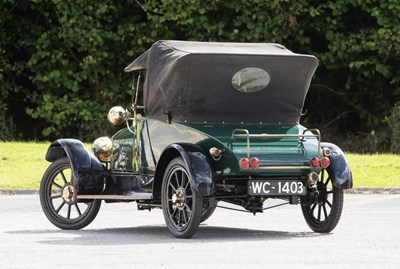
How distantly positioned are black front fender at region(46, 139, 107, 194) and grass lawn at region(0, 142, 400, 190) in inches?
252

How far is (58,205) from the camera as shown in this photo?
1363 cm

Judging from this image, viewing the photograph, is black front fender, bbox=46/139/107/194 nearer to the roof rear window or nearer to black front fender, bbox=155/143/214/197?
black front fender, bbox=155/143/214/197

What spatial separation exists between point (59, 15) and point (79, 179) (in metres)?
16.0

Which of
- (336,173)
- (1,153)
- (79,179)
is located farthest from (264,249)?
(1,153)

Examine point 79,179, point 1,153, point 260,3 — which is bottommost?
point 1,153

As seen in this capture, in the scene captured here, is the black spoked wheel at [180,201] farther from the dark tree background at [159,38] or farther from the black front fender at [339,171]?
the dark tree background at [159,38]

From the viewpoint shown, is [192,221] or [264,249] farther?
[192,221]

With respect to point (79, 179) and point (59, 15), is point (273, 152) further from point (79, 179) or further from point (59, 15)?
point (59, 15)

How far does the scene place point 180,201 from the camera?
11.6 m

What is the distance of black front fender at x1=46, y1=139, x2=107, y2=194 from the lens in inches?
501

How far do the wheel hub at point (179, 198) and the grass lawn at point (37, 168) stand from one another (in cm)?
792

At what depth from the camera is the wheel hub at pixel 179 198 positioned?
1156 centimetres

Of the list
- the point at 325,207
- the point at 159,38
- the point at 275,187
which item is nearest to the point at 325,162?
the point at 275,187

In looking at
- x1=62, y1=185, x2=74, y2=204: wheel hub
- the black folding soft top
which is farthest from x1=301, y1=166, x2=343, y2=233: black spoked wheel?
x1=62, y1=185, x2=74, y2=204: wheel hub
